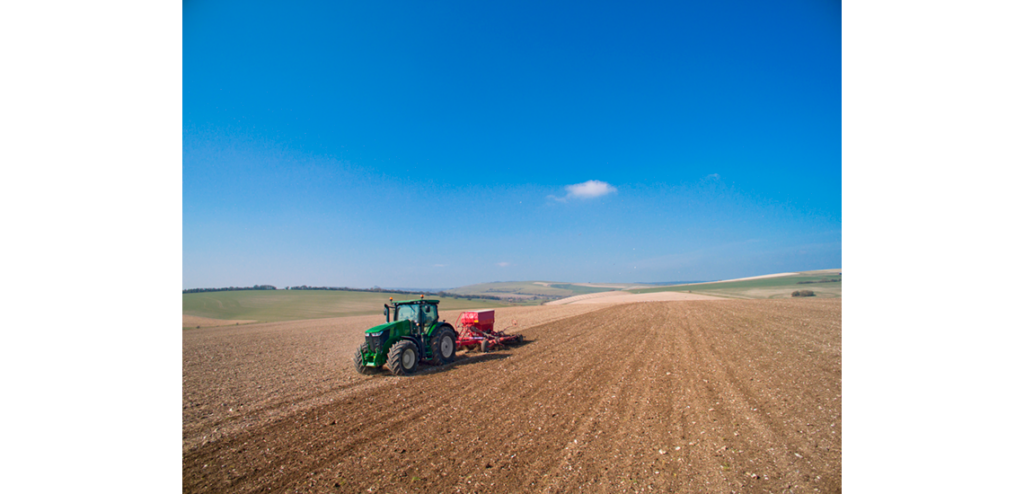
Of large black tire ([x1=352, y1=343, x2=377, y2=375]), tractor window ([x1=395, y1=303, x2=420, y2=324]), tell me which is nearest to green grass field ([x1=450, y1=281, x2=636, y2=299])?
tractor window ([x1=395, y1=303, x2=420, y2=324])

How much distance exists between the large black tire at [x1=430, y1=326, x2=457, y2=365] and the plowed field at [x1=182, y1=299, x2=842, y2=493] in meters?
0.42

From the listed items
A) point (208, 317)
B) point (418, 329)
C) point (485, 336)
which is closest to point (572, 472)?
point (418, 329)

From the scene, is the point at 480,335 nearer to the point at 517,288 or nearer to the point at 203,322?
the point at 203,322

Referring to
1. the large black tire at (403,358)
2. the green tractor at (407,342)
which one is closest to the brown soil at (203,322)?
the green tractor at (407,342)

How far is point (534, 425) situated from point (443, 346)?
6.62 meters

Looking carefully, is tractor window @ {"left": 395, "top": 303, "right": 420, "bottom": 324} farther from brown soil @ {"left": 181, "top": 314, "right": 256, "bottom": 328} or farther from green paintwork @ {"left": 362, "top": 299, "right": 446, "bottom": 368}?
brown soil @ {"left": 181, "top": 314, "right": 256, "bottom": 328}

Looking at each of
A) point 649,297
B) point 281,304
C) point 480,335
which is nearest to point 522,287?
point 649,297

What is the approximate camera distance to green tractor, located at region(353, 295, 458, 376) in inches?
413

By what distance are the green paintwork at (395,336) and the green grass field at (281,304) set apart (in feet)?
72.6

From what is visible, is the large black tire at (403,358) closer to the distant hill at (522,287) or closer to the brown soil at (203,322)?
the brown soil at (203,322)

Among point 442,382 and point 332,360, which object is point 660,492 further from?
point 332,360

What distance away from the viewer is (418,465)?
16.5 ft

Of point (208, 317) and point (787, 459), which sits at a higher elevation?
point (787, 459)

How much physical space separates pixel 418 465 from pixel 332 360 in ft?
33.6
